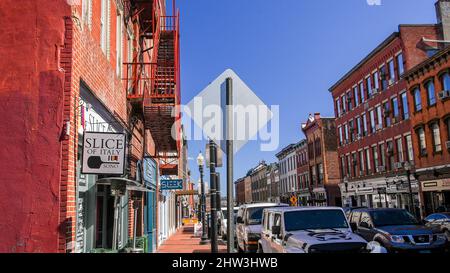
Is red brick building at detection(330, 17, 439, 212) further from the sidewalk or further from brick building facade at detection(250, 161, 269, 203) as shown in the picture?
brick building facade at detection(250, 161, 269, 203)

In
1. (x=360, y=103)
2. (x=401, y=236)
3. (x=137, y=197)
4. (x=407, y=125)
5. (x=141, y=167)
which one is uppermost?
(x=360, y=103)

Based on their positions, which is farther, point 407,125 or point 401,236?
point 407,125

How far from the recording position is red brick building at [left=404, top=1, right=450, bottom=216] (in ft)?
96.8

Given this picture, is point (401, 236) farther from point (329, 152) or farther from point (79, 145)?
point (329, 152)

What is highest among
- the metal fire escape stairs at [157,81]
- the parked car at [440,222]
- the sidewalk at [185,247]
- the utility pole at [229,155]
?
the metal fire escape stairs at [157,81]

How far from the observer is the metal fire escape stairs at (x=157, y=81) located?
12945 mm

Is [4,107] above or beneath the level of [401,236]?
above

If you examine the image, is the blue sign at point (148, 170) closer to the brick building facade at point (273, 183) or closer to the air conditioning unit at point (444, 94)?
the air conditioning unit at point (444, 94)

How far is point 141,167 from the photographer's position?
1461cm

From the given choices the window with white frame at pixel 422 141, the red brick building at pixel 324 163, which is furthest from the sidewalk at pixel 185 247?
the red brick building at pixel 324 163

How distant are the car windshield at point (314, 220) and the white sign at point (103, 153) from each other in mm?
4243
